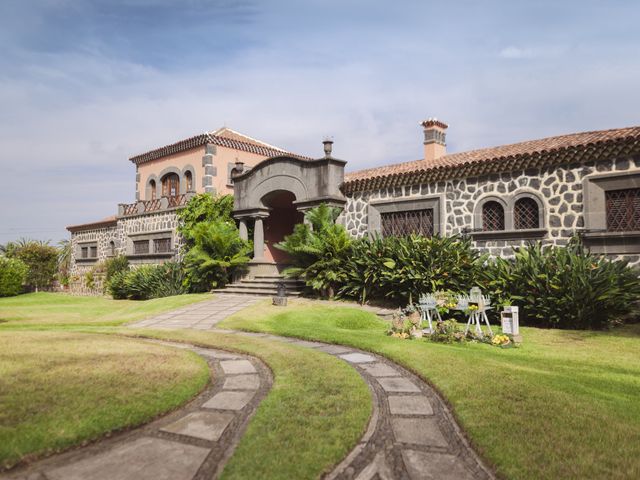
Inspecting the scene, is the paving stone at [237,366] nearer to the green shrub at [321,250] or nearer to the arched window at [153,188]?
the green shrub at [321,250]

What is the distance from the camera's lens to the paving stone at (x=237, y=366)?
570 cm

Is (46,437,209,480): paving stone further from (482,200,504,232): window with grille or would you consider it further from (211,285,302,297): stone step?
(211,285,302,297): stone step

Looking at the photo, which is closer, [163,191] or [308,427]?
[308,427]

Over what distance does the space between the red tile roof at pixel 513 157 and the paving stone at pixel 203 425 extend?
421 inches

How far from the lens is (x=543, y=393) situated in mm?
4719

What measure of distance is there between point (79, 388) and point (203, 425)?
4.90ft

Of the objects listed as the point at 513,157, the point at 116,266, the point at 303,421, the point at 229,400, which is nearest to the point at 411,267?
the point at 513,157

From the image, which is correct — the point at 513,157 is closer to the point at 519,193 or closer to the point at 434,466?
the point at 519,193

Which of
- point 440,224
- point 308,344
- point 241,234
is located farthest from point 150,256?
Result: point 308,344

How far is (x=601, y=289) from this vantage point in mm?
9164

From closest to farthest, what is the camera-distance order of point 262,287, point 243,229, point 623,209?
point 623,209
point 262,287
point 243,229

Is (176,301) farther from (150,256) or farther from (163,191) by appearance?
(163,191)

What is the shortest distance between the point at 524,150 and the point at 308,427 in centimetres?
1151

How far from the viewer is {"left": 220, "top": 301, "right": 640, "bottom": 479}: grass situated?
10.7 ft
